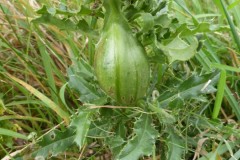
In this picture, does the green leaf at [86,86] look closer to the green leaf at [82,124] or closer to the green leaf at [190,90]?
the green leaf at [82,124]

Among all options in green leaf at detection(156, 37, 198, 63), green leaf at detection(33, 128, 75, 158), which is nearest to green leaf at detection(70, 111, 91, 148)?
green leaf at detection(33, 128, 75, 158)

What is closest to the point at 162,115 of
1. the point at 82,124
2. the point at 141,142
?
the point at 141,142

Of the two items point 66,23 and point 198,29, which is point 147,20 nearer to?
point 198,29

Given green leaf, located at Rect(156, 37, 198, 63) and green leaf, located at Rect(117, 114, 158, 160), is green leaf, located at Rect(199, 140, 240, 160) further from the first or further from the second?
green leaf, located at Rect(156, 37, 198, 63)

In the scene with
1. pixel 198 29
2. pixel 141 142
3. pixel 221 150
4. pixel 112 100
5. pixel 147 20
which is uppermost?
pixel 147 20

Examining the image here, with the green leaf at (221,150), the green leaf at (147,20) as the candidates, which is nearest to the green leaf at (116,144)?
the green leaf at (221,150)

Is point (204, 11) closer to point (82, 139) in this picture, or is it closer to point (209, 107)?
point (209, 107)
